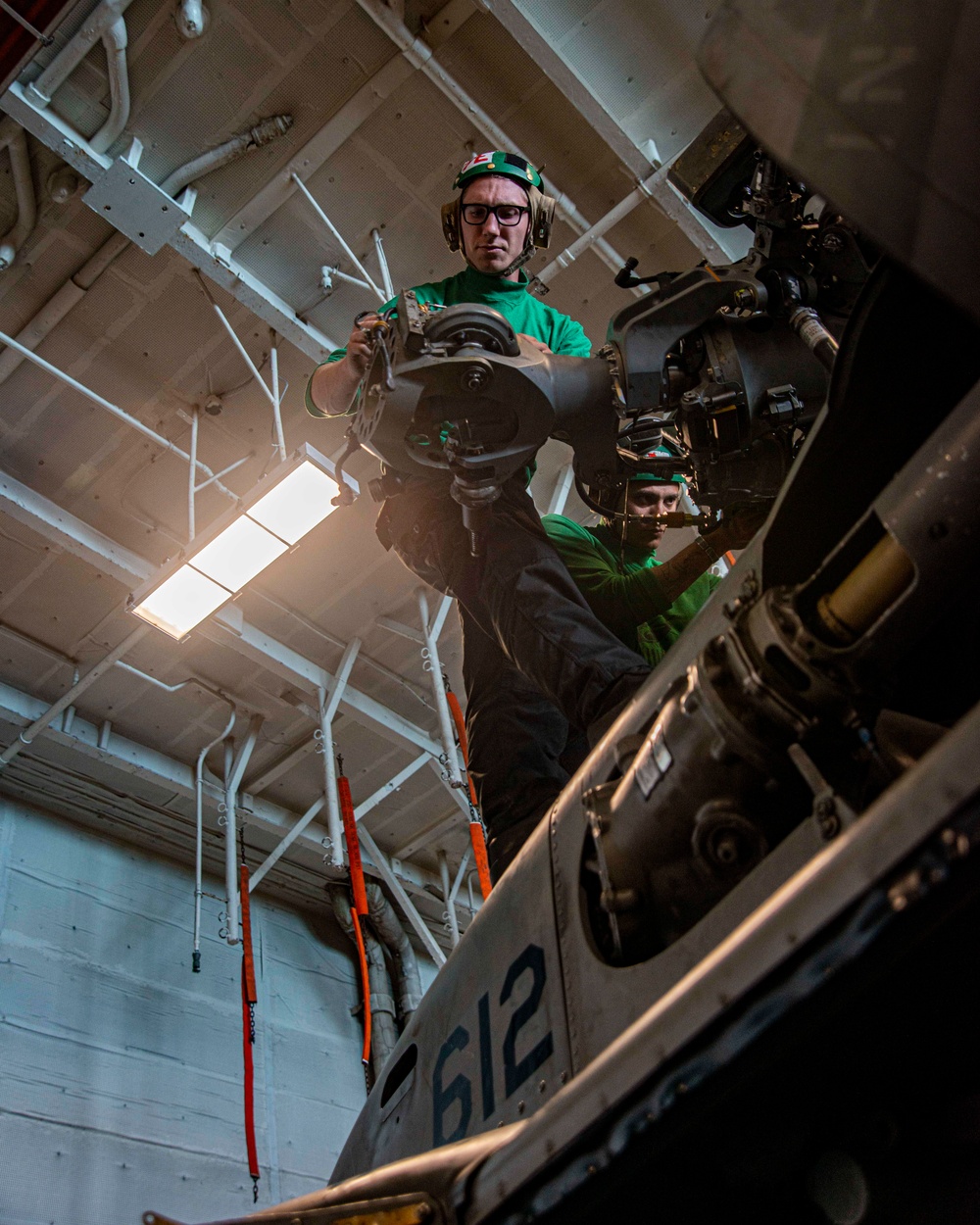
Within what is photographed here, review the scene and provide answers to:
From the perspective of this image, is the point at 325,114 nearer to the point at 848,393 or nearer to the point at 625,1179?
the point at 848,393

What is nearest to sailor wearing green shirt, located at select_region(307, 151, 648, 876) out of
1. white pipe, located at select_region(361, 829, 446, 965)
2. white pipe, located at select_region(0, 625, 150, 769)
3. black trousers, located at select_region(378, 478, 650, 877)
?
black trousers, located at select_region(378, 478, 650, 877)

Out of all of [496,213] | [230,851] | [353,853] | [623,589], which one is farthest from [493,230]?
[230,851]

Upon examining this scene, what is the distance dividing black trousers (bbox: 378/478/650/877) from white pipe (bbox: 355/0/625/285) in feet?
11.4

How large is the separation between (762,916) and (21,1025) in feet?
29.0

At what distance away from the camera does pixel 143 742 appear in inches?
397

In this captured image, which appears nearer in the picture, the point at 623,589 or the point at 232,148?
the point at 623,589

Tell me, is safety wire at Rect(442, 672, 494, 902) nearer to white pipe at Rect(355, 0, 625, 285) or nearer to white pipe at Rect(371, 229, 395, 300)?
white pipe at Rect(371, 229, 395, 300)

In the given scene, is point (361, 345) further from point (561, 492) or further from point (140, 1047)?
point (140, 1047)

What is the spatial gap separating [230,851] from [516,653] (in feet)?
22.3

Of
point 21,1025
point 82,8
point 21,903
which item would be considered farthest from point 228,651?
point 82,8

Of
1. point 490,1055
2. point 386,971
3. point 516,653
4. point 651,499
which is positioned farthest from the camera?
point 386,971

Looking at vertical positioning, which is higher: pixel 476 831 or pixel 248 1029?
pixel 476 831

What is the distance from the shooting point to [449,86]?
6504mm

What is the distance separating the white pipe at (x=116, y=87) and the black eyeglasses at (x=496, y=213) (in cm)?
311
